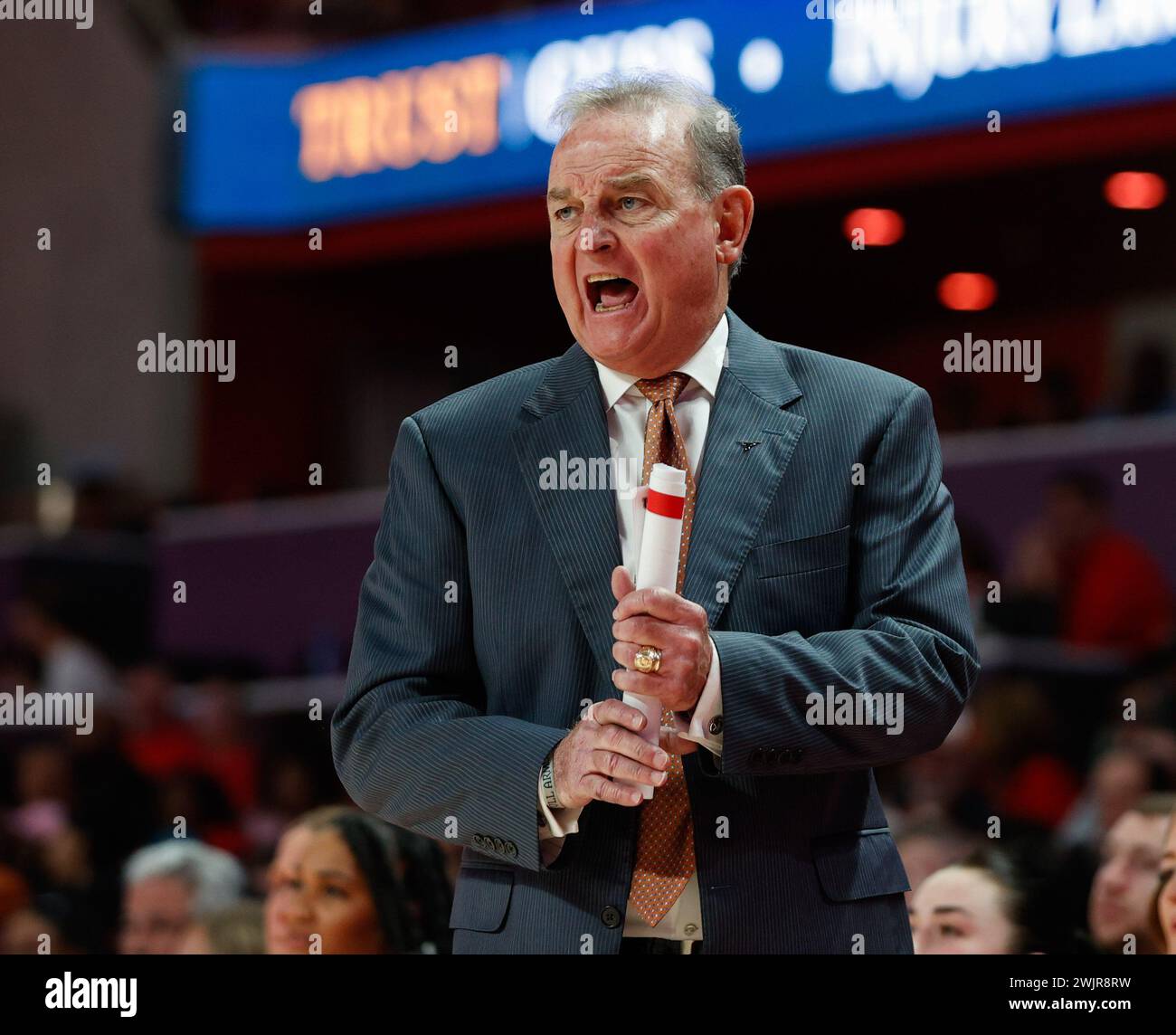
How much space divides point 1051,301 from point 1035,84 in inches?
48.5

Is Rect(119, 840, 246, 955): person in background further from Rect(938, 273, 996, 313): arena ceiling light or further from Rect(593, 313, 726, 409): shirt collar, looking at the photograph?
Rect(938, 273, 996, 313): arena ceiling light

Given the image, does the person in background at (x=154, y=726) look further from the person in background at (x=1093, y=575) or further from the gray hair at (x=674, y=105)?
the gray hair at (x=674, y=105)

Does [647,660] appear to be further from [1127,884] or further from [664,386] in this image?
[1127,884]

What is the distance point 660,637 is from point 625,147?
0.51m

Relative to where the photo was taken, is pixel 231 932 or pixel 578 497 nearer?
pixel 578 497

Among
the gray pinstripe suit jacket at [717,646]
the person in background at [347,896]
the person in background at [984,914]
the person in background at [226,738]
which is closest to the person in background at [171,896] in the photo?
the person in background at [347,896]

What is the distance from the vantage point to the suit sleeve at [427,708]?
1660 mm

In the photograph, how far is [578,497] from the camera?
176 centimetres

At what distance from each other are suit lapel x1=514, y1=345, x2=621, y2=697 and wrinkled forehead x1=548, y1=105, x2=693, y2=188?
0.21 meters

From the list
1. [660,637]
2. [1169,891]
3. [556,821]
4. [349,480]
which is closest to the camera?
[660,637]

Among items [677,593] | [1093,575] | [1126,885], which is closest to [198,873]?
[1126,885]

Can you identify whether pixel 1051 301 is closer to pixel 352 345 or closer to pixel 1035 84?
pixel 1035 84

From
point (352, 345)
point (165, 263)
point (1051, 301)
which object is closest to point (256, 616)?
point (352, 345)

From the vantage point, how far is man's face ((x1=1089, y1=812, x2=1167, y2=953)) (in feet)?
9.73
